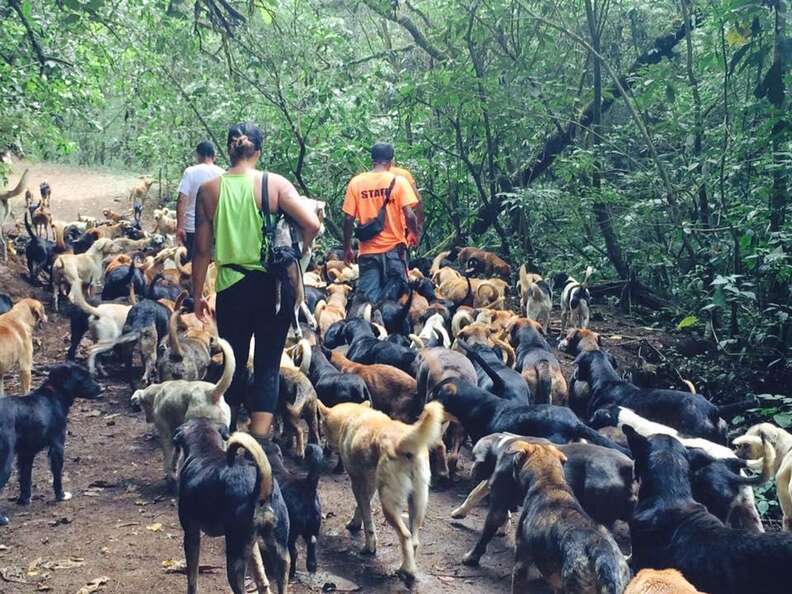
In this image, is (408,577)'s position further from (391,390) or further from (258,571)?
(391,390)

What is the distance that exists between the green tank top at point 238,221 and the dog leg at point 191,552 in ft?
5.63

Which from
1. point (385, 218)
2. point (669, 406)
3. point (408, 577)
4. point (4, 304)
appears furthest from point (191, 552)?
point (4, 304)

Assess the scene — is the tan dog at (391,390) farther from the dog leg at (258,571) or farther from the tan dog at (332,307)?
the dog leg at (258,571)

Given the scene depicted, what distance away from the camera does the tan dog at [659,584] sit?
145 inches

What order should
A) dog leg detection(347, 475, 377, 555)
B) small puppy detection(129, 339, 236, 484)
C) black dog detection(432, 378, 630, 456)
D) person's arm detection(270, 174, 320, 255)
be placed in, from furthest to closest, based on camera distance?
black dog detection(432, 378, 630, 456) < small puppy detection(129, 339, 236, 484) < dog leg detection(347, 475, 377, 555) < person's arm detection(270, 174, 320, 255)

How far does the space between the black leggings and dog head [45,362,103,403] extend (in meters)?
1.57

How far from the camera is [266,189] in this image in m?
5.74

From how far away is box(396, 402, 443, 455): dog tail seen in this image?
5287mm

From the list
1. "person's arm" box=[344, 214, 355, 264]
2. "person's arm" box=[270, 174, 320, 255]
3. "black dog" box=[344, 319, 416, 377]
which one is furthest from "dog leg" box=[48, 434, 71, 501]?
"person's arm" box=[344, 214, 355, 264]

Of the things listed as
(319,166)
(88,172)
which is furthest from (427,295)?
(88,172)

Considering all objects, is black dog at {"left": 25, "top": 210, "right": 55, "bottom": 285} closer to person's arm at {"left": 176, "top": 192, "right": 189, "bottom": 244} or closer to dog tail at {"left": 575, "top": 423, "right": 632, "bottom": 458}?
person's arm at {"left": 176, "top": 192, "right": 189, "bottom": 244}

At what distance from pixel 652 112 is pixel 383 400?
9.84 m

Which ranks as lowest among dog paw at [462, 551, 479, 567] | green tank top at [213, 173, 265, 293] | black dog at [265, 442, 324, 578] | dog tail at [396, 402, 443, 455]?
dog paw at [462, 551, 479, 567]

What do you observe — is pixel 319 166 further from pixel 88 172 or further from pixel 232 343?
pixel 88 172
